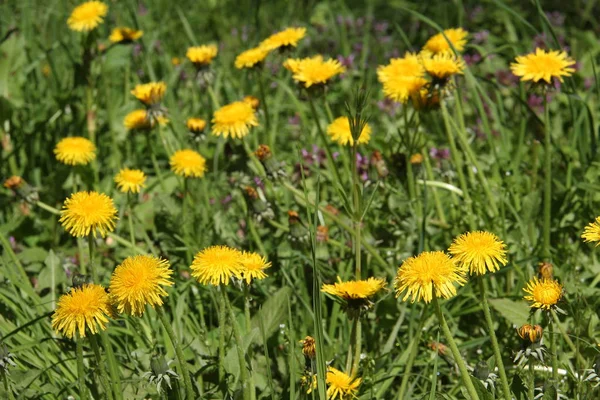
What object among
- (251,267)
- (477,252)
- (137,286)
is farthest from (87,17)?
(477,252)

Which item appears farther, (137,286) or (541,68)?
(541,68)

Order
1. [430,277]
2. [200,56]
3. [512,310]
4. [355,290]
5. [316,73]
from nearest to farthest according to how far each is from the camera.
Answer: [430,277]
[355,290]
[512,310]
[316,73]
[200,56]

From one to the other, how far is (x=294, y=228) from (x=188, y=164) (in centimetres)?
39

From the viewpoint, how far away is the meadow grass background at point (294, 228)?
1796mm

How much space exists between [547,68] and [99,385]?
1234mm

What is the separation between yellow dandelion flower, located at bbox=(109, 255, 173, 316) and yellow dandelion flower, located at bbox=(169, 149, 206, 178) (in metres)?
0.88

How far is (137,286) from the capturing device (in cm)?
130

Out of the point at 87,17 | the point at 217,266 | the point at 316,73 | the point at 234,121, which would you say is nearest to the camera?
the point at 217,266

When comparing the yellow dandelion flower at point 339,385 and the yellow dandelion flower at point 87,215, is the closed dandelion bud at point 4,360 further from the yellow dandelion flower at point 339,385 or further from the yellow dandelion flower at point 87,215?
the yellow dandelion flower at point 339,385

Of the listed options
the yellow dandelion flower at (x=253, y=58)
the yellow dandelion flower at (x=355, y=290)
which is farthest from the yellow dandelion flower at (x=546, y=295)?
the yellow dandelion flower at (x=253, y=58)

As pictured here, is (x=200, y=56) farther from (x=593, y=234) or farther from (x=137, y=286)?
(x=593, y=234)

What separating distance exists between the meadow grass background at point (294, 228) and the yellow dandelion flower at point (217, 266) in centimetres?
16

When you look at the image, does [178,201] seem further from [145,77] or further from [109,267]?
[145,77]

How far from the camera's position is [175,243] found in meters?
2.34
